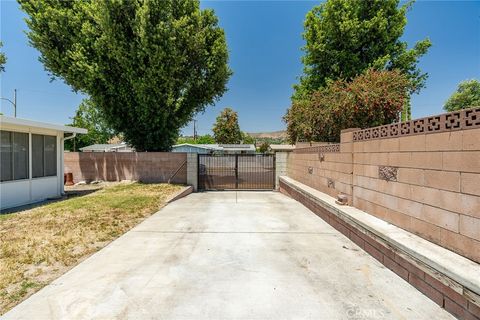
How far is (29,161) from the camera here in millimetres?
8734

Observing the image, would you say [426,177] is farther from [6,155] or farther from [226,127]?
[226,127]

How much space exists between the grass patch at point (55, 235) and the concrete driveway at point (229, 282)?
0.27m

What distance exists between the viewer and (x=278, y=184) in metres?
13.4

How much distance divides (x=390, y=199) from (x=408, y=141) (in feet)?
3.46

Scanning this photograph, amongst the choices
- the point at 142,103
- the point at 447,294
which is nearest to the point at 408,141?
the point at 447,294

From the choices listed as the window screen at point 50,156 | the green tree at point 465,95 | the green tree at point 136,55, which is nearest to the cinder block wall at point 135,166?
the green tree at point 136,55

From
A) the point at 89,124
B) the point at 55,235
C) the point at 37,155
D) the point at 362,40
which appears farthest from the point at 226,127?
the point at 55,235

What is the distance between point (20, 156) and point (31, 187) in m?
1.14

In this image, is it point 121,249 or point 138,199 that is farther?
point 138,199

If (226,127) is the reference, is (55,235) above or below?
below

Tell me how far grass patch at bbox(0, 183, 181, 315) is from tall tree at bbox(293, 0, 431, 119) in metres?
14.2

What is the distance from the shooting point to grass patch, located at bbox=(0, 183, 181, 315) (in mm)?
3397

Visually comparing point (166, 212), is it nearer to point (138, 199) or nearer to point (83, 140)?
point (138, 199)

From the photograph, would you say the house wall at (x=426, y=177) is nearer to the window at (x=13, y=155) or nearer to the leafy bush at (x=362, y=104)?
the leafy bush at (x=362, y=104)
